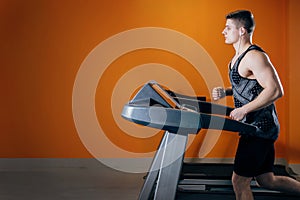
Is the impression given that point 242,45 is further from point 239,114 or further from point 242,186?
point 242,186

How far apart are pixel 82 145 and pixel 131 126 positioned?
0.49 meters

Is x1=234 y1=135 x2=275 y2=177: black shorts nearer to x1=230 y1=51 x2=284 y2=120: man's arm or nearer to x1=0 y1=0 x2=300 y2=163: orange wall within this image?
x1=230 y1=51 x2=284 y2=120: man's arm

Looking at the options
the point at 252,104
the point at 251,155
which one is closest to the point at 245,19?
the point at 252,104

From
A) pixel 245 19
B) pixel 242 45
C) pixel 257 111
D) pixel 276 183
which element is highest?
pixel 245 19

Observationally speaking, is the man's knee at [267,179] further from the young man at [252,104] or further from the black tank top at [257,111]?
the black tank top at [257,111]

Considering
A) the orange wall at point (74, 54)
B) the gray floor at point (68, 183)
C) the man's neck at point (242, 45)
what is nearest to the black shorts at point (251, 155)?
the man's neck at point (242, 45)

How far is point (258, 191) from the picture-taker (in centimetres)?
318

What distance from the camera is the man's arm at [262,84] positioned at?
2.25 m

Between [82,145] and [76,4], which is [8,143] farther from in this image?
[76,4]

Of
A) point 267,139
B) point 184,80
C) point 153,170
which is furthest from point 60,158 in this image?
point 267,139

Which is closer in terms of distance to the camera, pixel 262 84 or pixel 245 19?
pixel 262 84

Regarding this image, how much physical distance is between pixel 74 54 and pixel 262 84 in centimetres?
256

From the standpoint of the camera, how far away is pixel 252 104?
2258 mm

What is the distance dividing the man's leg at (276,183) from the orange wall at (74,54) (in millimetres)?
1924
